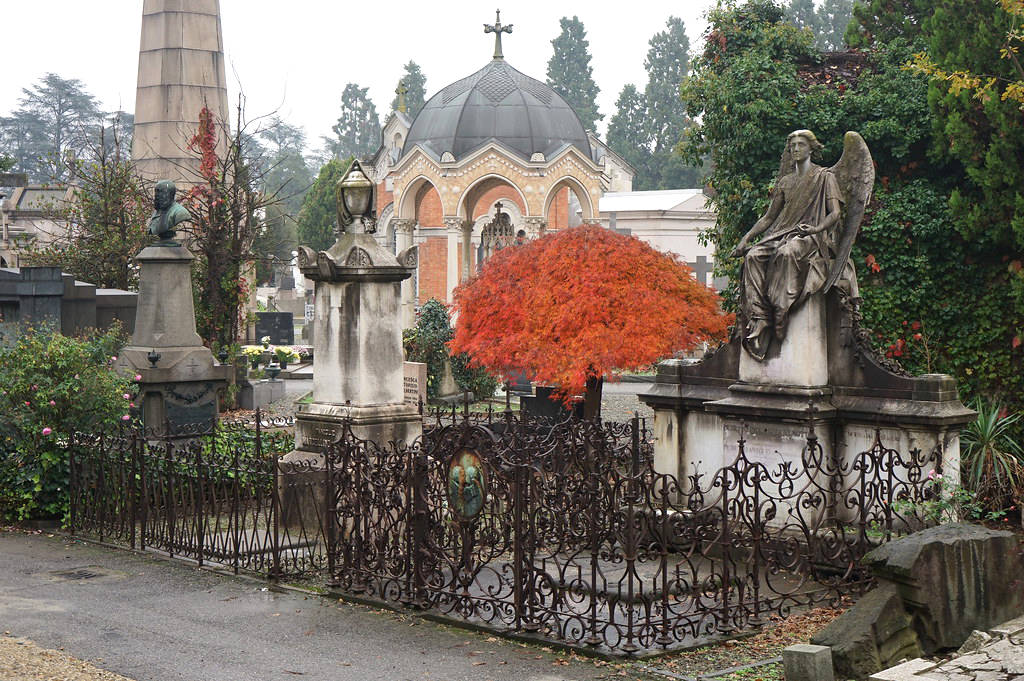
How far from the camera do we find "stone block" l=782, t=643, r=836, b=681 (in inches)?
267

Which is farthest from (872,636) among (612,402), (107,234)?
(107,234)

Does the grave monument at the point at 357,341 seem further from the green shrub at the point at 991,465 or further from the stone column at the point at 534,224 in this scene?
the stone column at the point at 534,224

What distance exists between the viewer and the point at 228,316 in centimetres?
2348

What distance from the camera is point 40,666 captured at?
7.44 meters

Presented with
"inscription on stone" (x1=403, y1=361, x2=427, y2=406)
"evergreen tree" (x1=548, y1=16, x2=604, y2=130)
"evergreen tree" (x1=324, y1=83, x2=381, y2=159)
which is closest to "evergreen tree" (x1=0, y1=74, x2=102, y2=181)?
"evergreen tree" (x1=324, y1=83, x2=381, y2=159)

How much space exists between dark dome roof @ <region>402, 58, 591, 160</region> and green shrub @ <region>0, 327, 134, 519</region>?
2378 centimetres

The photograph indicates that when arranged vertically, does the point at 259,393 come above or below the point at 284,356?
below

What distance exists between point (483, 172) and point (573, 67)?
43634mm

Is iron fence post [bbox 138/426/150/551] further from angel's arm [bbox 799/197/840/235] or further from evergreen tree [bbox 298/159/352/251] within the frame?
evergreen tree [bbox 298/159/352/251]

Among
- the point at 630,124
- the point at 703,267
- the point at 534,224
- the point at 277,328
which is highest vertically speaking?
the point at 630,124

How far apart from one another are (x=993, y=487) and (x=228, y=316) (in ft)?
50.1

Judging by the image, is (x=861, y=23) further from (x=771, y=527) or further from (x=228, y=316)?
(x=228, y=316)

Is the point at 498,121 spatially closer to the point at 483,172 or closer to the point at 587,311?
the point at 483,172

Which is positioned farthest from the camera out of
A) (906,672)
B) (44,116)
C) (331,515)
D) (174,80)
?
(44,116)
